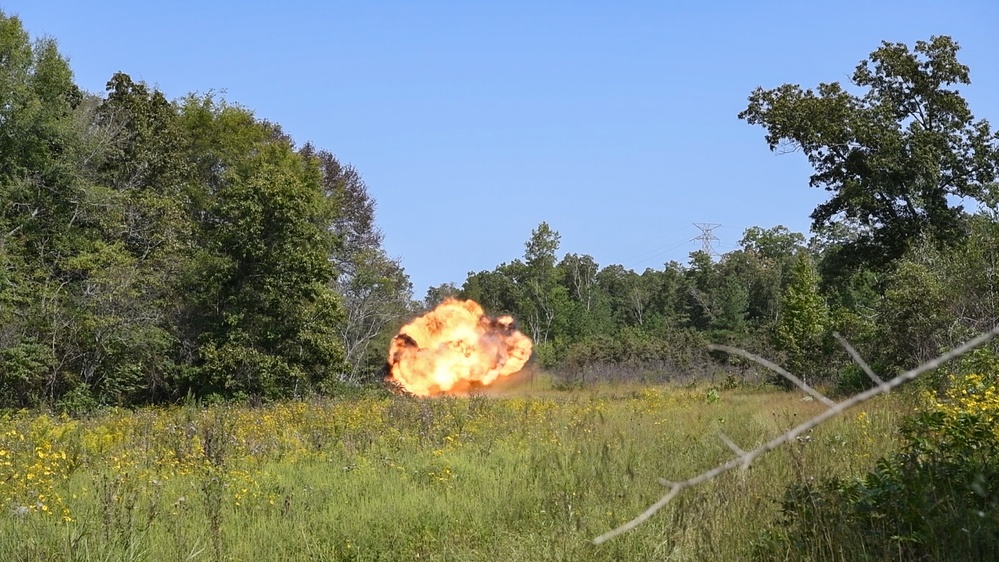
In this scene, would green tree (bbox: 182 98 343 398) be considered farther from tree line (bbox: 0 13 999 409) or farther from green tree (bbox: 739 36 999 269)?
green tree (bbox: 739 36 999 269)

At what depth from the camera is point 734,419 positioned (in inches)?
578

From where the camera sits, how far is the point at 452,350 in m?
Result: 35.2

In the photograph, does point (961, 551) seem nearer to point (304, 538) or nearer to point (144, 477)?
point (304, 538)

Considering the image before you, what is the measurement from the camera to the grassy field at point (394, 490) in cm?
629

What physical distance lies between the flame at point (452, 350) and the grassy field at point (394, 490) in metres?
21.7

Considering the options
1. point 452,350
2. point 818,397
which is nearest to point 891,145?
point 452,350

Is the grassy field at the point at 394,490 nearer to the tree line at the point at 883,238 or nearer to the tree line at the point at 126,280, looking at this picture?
the tree line at the point at 883,238

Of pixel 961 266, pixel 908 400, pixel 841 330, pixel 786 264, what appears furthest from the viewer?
pixel 786 264

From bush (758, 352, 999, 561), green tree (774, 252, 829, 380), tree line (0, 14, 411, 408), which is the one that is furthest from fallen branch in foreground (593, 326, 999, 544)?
green tree (774, 252, 829, 380)

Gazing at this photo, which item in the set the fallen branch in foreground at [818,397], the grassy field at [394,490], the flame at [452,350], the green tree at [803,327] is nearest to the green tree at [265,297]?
the flame at [452,350]

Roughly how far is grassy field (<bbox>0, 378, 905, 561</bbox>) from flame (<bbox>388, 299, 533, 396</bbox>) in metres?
21.7

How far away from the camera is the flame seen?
34.7m

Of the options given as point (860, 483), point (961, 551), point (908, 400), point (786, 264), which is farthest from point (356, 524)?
point (786, 264)

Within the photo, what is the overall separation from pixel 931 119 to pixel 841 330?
936cm
